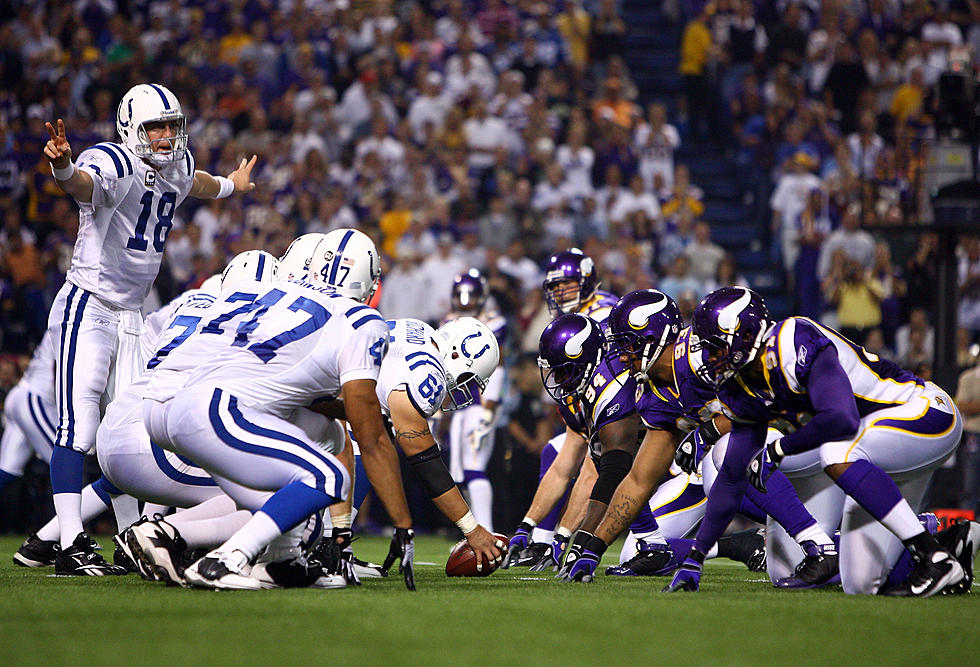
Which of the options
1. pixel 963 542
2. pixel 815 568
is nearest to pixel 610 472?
pixel 815 568

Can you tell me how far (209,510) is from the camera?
6.21m

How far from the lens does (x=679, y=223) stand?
14891mm

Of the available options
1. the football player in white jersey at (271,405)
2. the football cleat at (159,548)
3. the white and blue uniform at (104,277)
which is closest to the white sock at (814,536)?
the football player in white jersey at (271,405)

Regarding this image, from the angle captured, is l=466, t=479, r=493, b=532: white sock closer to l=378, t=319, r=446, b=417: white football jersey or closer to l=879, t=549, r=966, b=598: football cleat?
l=378, t=319, r=446, b=417: white football jersey

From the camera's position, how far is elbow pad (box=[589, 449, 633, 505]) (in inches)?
270

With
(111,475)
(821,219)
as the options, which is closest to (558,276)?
(111,475)

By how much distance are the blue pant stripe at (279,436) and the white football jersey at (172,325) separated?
2.31 feet

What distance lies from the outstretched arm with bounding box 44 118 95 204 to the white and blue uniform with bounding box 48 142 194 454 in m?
0.07

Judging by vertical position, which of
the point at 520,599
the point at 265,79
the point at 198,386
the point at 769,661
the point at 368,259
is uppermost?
the point at 265,79

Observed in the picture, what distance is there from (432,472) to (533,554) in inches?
82.1

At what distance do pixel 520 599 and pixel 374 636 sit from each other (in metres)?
1.42

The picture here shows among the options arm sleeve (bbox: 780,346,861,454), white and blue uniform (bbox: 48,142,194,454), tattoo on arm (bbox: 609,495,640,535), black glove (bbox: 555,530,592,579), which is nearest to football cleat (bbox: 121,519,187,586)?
white and blue uniform (bbox: 48,142,194,454)

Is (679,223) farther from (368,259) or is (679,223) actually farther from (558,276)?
(368,259)

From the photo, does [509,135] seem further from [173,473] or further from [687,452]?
[173,473]
